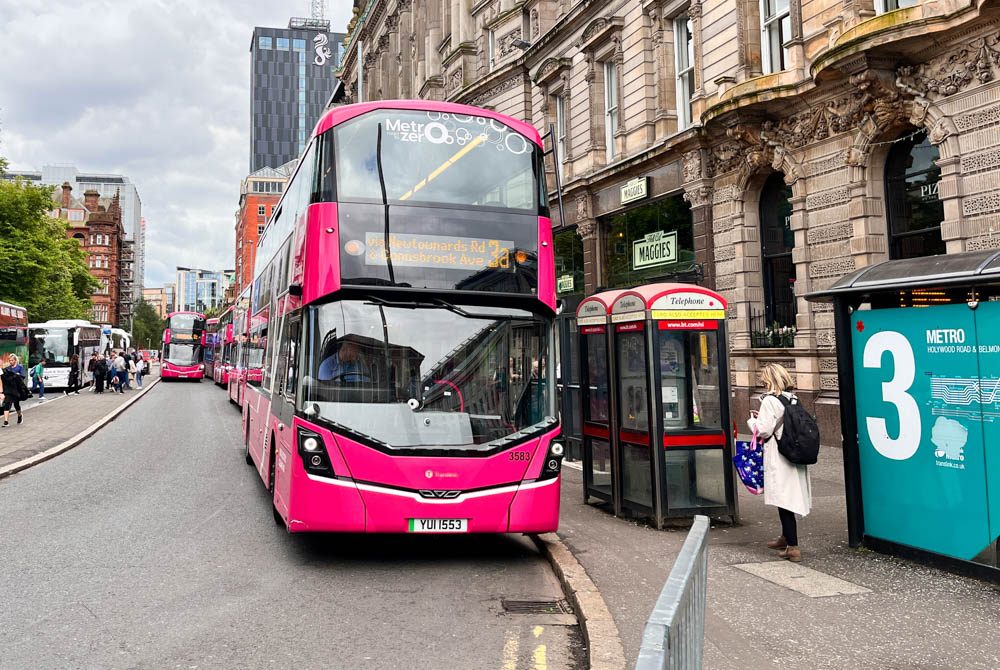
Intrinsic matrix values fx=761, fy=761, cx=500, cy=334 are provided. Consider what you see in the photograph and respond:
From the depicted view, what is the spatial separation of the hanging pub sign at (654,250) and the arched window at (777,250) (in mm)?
2873

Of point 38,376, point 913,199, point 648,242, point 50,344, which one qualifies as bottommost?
point 38,376

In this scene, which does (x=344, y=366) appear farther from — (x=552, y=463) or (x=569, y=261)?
(x=569, y=261)

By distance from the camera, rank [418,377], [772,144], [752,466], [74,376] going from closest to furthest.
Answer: [418,377]
[752,466]
[772,144]
[74,376]

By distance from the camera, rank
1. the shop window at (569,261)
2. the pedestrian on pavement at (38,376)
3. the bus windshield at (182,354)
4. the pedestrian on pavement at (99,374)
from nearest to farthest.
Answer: the shop window at (569,261)
the pedestrian on pavement at (38,376)
the pedestrian on pavement at (99,374)
the bus windshield at (182,354)

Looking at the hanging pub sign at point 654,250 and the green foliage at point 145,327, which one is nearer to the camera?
the hanging pub sign at point 654,250

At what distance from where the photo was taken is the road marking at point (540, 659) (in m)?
4.59

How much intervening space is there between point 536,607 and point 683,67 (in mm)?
17050

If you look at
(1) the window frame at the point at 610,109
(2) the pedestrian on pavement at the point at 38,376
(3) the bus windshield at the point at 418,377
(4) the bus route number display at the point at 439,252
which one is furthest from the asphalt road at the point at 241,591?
(2) the pedestrian on pavement at the point at 38,376

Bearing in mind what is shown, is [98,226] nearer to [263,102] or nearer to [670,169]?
[263,102]

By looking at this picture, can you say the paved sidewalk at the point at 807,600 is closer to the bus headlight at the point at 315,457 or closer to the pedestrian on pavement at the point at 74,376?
the bus headlight at the point at 315,457

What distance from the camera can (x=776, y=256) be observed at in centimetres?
1678

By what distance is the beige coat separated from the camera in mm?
6754

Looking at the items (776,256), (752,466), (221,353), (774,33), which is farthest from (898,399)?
(221,353)

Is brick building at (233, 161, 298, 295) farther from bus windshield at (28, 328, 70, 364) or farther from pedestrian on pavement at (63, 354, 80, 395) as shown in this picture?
bus windshield at (28, 328, 70, 364)
